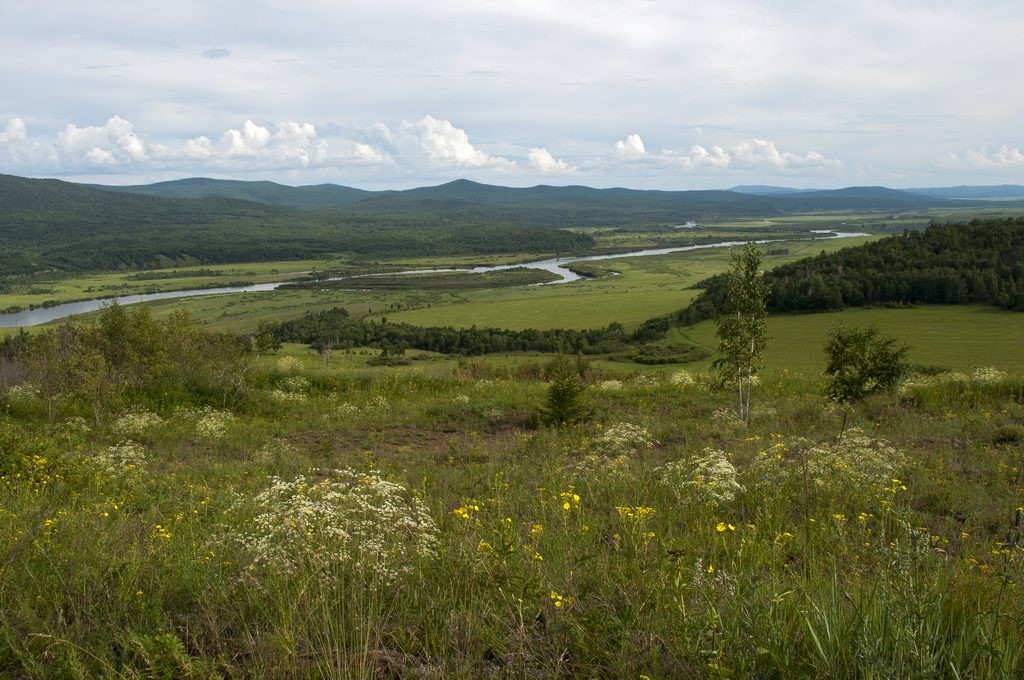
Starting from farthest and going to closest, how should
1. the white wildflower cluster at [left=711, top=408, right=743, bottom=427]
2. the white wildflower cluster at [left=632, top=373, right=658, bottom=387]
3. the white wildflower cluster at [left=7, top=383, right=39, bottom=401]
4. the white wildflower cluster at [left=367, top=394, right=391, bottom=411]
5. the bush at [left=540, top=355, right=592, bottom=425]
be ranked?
the white wildflower cluster at [left=632, top=373, right=658, bottom=387]
the white wildflower cluster at [left=367, top=394, right=391, bottom=411]
the white wildflower cluster at [left=7, top=383, right=39, bottom=401]
the bush at [left=540, top=355, right=592, bottom=425]
the white wildflower cluster at [left=711, top=408, right=743, bottom=427]

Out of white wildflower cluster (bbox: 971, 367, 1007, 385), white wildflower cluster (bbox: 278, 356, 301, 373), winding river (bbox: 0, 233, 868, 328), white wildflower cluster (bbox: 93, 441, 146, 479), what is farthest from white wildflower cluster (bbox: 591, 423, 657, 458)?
winding river (bbox: 0, 233, 868, 328)

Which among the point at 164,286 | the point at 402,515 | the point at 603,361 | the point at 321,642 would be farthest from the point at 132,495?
the point at 164,286

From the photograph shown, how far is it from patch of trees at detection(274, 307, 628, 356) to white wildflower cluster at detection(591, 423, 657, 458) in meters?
45.9

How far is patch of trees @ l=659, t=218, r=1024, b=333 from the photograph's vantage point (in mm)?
56438

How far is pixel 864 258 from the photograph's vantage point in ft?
220

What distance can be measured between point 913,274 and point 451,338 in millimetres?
45422

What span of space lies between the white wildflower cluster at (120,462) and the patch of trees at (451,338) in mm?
46466

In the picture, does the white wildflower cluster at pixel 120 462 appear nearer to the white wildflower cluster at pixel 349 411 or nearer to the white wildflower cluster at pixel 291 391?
the white wildflower cluster at pixel 349 411

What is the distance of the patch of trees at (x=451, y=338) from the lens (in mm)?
61312

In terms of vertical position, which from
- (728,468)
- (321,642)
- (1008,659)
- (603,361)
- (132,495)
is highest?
(1008,659)

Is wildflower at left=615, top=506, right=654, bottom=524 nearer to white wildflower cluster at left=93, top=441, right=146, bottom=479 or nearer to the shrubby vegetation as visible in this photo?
the shrubby vegetation

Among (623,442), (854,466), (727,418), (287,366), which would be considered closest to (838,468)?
(854,466)

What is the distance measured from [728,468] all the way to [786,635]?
4.13 metres

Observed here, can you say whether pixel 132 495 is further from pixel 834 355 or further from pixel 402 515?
pixel 834 355
